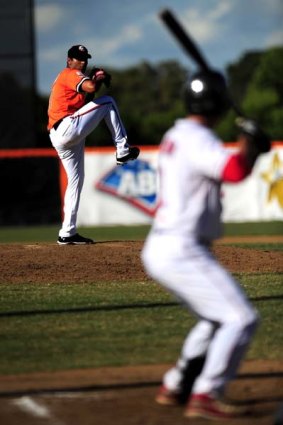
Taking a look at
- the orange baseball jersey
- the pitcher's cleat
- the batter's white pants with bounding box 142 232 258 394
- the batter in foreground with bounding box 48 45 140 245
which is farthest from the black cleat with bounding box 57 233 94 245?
the batter's white pants with bounding box 142 232 258 394

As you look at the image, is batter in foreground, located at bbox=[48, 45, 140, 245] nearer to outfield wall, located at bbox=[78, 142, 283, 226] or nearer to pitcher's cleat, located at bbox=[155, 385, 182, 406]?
pitcher's cleat, located at bbox=[155, 385, 182, 406]

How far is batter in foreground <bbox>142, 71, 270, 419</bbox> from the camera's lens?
557 centimetres

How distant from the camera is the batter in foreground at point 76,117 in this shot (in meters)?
11.2

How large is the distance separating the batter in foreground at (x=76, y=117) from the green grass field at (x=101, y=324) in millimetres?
1664

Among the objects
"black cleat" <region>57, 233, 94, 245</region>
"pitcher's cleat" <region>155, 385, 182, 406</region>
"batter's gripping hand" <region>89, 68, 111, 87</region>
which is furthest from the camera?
"black cleat" <region>57, 233, 94, 245</region>

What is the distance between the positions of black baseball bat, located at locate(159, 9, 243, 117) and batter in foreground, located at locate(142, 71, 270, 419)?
442 mm

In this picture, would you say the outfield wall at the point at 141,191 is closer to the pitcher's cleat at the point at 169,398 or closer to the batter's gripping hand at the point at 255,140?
the pitcher's cleat at the point at 169,398

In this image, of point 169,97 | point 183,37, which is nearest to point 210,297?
point 183,37

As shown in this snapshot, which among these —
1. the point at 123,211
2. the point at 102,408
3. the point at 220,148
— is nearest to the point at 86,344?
the point at 102,408

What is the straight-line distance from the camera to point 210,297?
5.64 meters

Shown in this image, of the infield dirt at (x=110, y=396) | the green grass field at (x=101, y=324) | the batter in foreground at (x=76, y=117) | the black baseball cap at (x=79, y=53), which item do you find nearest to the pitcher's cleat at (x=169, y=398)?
the infield dirt at (x=110, y=396)

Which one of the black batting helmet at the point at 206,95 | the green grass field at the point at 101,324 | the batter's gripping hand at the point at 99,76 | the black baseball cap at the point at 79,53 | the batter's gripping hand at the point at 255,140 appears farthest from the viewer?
the black baseball cap at the point at 79,53

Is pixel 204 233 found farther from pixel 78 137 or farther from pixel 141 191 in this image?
pixel 141 191

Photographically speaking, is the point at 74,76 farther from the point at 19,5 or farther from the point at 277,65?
the point at 277,65
